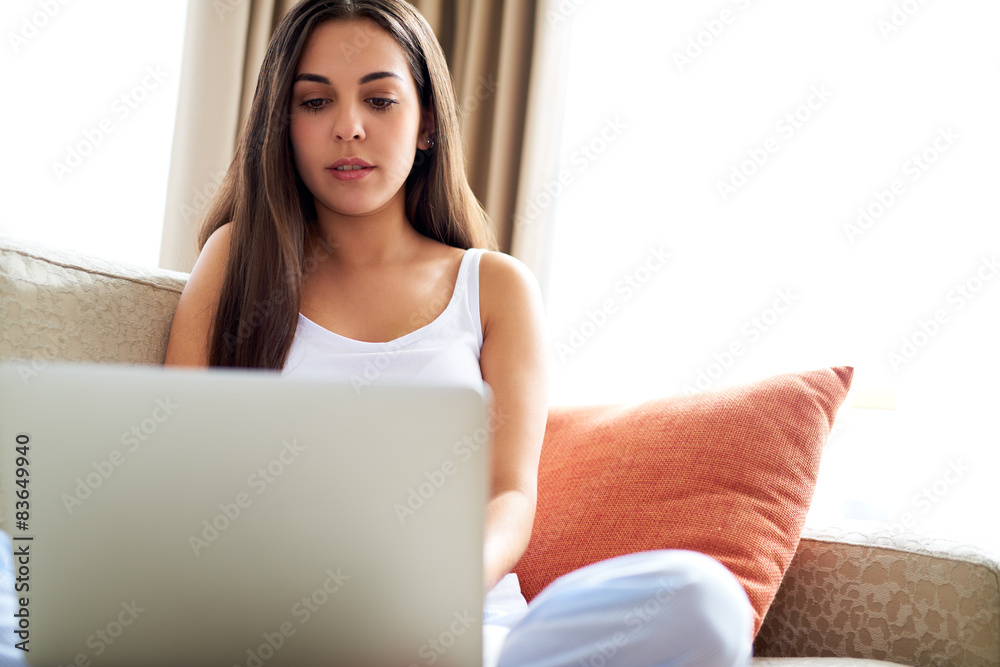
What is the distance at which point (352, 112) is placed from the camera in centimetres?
134

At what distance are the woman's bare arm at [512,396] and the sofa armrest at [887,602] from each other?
1.26 feet

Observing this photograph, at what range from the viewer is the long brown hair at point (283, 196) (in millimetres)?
1292

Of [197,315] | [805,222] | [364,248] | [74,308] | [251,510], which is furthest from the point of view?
[805,222]

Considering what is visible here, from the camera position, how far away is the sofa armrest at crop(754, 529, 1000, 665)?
1.03 meters

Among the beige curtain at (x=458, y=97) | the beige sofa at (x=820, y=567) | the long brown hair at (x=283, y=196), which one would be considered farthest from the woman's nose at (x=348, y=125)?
the beige curtain at (x=458, y=97)

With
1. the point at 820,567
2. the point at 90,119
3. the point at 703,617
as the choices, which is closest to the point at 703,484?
the point at 820,567

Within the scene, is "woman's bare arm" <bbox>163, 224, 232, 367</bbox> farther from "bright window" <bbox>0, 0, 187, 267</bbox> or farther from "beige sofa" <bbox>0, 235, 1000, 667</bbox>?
"bright window" <bbox>0, 0, 187, 267</bbox>

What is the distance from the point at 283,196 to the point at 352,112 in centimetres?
19

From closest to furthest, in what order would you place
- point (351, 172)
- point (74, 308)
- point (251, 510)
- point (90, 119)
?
point (251, 510)
point (74, 308)
point (351, 172)
point (90, 119)

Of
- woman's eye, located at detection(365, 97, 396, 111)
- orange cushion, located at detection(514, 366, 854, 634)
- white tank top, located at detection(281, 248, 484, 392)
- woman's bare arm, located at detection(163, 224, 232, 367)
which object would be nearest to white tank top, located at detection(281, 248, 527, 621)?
white tank top, located at detection(281, 248, 484, 392)

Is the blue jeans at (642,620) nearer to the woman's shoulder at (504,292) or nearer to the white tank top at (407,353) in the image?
the white tank top at (407,353)

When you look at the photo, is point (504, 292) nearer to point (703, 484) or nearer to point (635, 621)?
point (703, 484)

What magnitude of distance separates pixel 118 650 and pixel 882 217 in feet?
6.50

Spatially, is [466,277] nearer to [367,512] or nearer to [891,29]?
[367,512]
